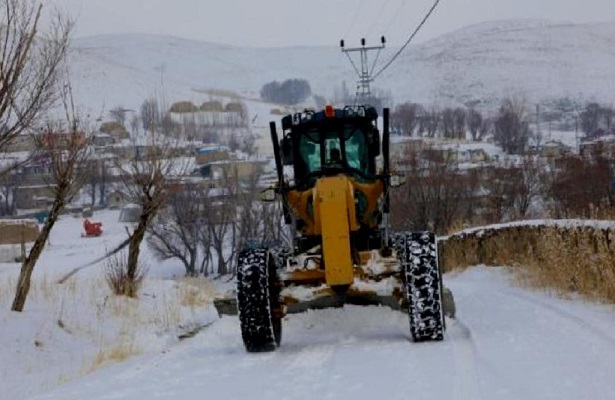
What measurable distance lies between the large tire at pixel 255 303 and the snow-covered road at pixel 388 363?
173 mm

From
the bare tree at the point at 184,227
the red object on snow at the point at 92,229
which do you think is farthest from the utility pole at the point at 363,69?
the red object on snow at the point at 92,229

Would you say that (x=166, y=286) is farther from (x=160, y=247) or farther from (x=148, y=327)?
(x=160, y=247)

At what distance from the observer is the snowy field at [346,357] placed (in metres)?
6.23

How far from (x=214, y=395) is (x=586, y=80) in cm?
17278

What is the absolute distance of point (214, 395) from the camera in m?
6.50

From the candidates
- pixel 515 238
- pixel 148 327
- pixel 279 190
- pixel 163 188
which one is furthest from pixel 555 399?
pixel 163 188

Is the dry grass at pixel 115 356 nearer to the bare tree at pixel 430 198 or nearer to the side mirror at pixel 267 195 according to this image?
the side mirror at pixel 267 195

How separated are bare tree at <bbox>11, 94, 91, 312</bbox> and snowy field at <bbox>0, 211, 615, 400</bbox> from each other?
77cm

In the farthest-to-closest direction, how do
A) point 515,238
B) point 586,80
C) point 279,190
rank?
1. point 586,80
2. point 515,238
3. point 279,190

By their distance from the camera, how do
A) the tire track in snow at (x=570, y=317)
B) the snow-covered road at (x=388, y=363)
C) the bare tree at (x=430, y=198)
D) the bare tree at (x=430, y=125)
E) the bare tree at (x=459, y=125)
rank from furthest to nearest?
the bare tree at (x=459, y=125) → the bare tree at (x=430, y=125) → the bare tree at (x=430, y=198) → the tire track in snow at (x=570, y=317) → the snow-covered road at (x=388, y=363)

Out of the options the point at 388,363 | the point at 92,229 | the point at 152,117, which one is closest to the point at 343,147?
the point at 388,363

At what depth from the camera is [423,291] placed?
8.34 m

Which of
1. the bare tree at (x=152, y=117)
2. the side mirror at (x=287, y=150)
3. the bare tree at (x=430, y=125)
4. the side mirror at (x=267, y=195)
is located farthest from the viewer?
the bare tree at (x=430, y=125)

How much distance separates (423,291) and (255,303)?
163 cm
